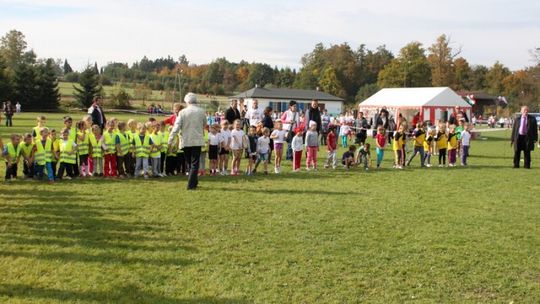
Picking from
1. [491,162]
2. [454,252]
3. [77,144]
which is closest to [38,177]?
[77,144]

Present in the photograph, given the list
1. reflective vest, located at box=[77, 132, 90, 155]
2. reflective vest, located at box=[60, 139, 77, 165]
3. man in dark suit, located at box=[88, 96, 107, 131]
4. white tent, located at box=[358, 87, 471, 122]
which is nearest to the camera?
reflective vest, located at box=[60, 139, 77, 165]

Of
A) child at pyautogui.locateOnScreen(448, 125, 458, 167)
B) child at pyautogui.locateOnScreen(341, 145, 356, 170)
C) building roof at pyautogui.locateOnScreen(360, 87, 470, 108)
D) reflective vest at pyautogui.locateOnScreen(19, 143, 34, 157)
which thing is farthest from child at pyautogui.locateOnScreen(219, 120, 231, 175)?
building roof at pyautogui.locateOnScreen(360, 87, 470, 108)

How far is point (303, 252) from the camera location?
7094 millimetres

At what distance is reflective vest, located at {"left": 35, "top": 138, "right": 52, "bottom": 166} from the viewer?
495 inches

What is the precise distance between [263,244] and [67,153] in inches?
294

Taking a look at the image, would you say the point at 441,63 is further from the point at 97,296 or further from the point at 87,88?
the point at 97,296

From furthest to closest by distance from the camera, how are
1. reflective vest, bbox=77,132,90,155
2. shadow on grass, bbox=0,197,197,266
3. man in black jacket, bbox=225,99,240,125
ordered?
1. man in black jacket, bbox=225,99,240,125
2. reflective vest, bbox=77,132,90,155
3. shadow on grass, bbox=0,197,197,266

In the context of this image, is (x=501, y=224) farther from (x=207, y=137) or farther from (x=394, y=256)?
(x=207, y=137)

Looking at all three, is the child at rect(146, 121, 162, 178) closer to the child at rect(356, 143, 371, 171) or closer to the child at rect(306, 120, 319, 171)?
the child at rect(306, 120, 319, 171)

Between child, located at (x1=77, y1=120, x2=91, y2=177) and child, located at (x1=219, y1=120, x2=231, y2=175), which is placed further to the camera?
child, located at (x1=219, y1=120, x2=231, y2=175)

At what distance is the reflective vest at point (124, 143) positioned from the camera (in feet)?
43.9

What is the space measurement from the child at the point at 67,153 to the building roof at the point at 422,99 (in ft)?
90.4

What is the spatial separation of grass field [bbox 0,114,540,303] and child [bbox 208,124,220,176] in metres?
1.89

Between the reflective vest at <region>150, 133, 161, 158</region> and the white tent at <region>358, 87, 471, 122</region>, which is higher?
the white tent at <region>358, 87, 471, 122</region>
